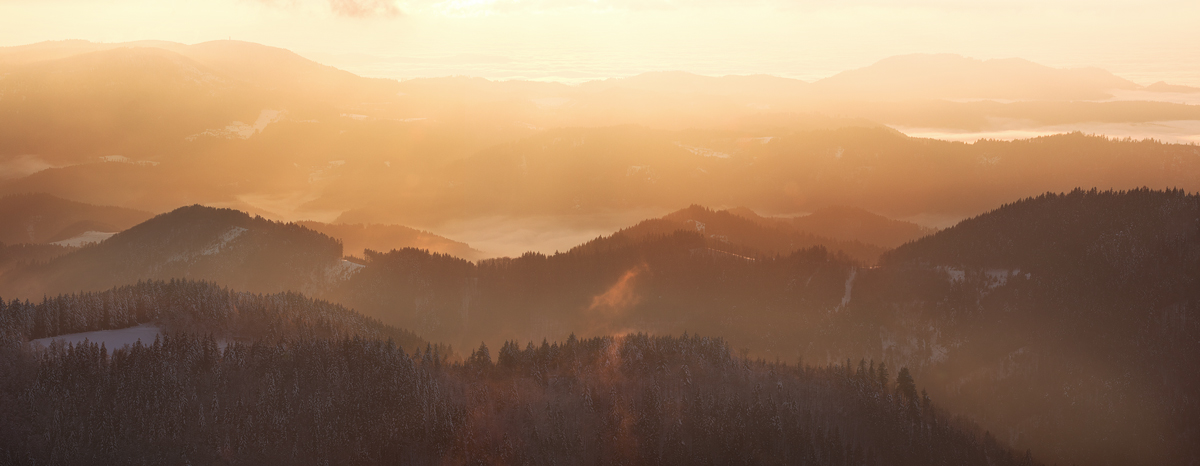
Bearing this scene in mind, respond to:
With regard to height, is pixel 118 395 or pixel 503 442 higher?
pixel 118 395

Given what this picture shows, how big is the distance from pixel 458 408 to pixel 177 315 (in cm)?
4781

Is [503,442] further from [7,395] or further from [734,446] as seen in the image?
[7,395]

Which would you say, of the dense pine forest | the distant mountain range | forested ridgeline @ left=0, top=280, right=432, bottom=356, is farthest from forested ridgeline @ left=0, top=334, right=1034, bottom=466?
the distant mountain range

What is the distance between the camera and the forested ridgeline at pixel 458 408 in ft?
355

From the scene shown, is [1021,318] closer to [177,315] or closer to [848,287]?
[848,287]

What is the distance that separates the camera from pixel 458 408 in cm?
12575

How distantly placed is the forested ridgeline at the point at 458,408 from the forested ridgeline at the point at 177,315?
7169mm

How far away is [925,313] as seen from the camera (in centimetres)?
17112

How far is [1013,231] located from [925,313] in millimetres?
26573

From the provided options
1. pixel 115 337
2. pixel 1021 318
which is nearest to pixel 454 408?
pixel 115 337

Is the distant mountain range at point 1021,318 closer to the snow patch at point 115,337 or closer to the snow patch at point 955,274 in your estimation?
the snow patch at point 955,274

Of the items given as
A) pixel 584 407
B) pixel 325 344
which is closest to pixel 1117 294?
pixel 584 407

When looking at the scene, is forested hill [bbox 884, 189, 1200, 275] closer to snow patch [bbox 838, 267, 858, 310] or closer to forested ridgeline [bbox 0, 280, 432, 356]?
snow patch [bbox 838, 267, 858, 310]

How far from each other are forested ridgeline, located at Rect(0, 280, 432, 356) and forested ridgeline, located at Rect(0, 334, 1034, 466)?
282 inches
